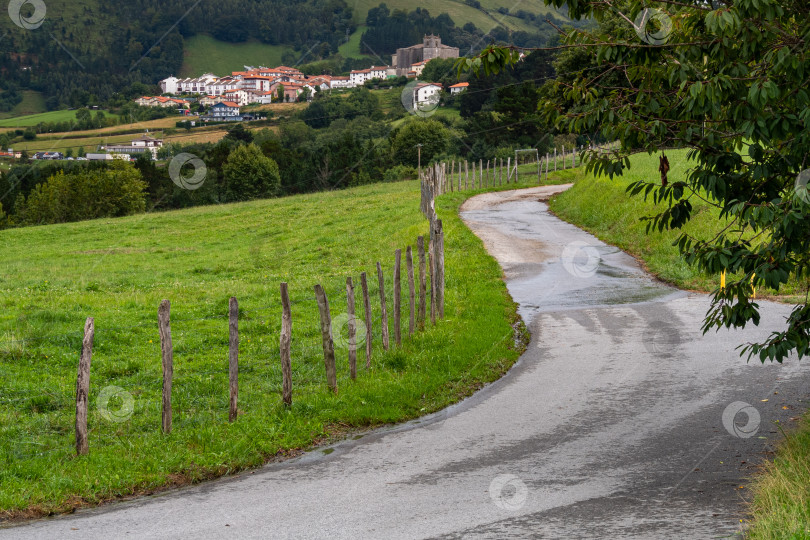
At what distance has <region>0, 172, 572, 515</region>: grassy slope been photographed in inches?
380

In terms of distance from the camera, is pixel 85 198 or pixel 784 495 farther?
pixel 85 198

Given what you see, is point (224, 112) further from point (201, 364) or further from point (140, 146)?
point (201, 364)

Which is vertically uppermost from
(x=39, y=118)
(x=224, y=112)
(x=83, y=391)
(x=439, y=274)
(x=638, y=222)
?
(x=39, y=118)

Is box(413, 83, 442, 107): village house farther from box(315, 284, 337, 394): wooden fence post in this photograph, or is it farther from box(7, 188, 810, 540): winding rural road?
box(315, 284, 337, 394): wooden fence post

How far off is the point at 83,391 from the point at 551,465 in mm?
5825

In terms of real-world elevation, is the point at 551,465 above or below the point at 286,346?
below

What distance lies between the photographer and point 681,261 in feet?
76.8

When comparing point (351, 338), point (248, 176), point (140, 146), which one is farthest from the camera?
point (140, 146)

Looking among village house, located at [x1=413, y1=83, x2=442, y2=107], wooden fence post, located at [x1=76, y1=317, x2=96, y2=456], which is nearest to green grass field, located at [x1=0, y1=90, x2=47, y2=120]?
village house, located at [x1=413, y1=83, x2=442, y2=107]

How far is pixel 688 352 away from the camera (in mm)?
15234

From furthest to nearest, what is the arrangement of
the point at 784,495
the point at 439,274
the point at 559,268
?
the point at 559,268, the point at 439,274, the point at 784,495

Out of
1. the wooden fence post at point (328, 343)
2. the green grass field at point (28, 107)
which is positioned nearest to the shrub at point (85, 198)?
the green grass field at point (28, 107)

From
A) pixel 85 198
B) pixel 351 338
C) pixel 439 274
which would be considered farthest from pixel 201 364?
pixel 85 198

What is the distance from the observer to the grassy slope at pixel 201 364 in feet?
31.7
